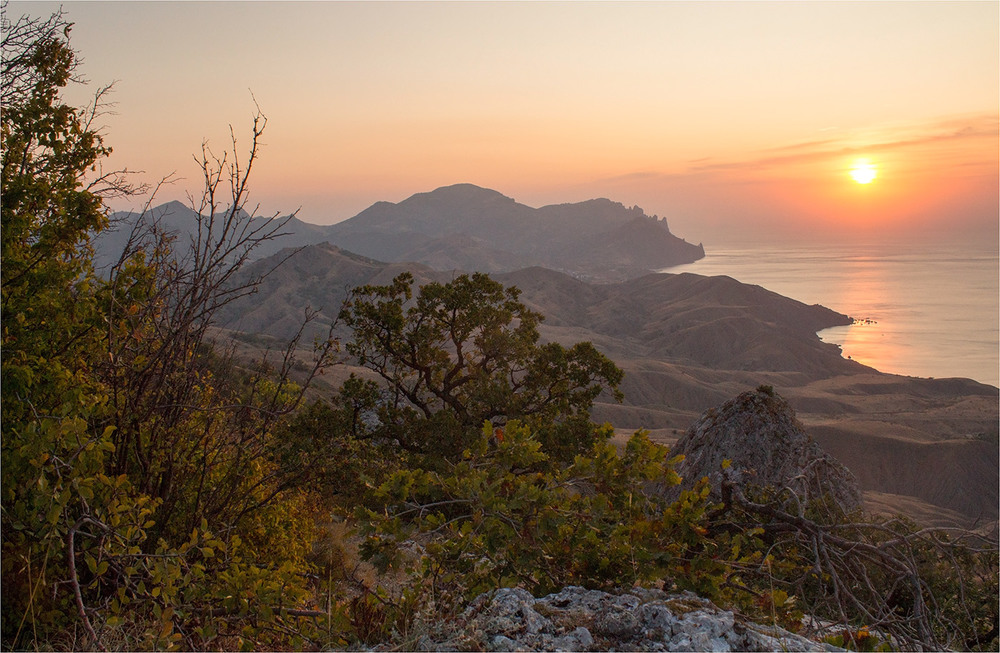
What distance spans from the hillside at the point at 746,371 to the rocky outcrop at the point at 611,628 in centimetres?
173

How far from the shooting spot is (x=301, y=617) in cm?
382

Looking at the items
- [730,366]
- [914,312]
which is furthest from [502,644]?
[914,312]

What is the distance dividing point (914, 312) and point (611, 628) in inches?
5521

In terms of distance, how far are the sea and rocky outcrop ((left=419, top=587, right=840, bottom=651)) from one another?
89473 millimetres

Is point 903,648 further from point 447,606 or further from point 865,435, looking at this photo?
point 865,435

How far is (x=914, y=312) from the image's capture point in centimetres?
12112

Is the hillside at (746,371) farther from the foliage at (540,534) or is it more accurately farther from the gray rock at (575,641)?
the gray rock at (575,641)

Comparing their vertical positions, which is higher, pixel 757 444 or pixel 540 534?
pixel 540 534

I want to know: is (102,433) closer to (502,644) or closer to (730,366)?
(502,644)

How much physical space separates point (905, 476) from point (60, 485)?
5452cm

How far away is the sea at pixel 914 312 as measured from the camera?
284 ft

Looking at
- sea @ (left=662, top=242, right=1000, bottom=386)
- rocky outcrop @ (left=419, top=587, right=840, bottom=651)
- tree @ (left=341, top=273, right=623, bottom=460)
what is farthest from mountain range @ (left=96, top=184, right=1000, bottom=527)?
sea @ (left=662, top=242, right=1000, bottom=386)

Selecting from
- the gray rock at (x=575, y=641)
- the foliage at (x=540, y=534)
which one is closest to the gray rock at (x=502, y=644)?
the gray rock at (x=575, y=641)

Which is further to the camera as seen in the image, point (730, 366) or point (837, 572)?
point (730, 366)
